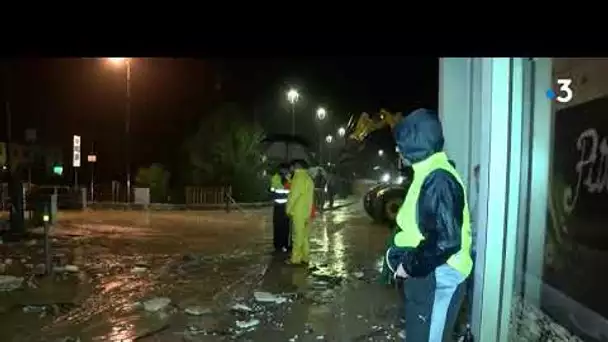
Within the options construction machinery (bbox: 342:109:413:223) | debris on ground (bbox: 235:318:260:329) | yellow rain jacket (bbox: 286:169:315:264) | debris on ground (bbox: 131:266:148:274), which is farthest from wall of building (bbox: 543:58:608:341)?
construction machinery (bbox: 342:109:413:223)

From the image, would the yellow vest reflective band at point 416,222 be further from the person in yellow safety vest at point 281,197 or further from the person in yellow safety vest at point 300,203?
the person in yellow safety vest at point 281,197

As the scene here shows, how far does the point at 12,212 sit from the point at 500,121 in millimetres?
14019

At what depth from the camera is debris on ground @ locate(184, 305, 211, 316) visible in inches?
309

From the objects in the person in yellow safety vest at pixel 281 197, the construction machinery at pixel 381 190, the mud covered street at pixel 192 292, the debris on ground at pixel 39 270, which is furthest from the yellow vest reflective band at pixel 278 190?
the construction machinery at pixel 381 190

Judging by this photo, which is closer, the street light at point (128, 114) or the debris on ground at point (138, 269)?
the debris on ground at point (138, 269)

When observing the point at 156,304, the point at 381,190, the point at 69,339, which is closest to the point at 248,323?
the point at 156,304

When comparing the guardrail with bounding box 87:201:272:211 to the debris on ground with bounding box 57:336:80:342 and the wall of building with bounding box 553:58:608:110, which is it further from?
the wall of building with bounding box 553:58:608:110

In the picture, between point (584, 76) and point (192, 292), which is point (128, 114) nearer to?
point (192, 292)

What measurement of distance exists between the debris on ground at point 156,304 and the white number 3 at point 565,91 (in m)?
5.09

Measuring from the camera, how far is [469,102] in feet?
22.6

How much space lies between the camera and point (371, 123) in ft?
66.8

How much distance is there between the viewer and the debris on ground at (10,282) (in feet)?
30.3

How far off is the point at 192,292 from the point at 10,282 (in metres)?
2.62

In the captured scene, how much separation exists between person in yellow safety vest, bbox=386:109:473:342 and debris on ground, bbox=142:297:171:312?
471 cm
